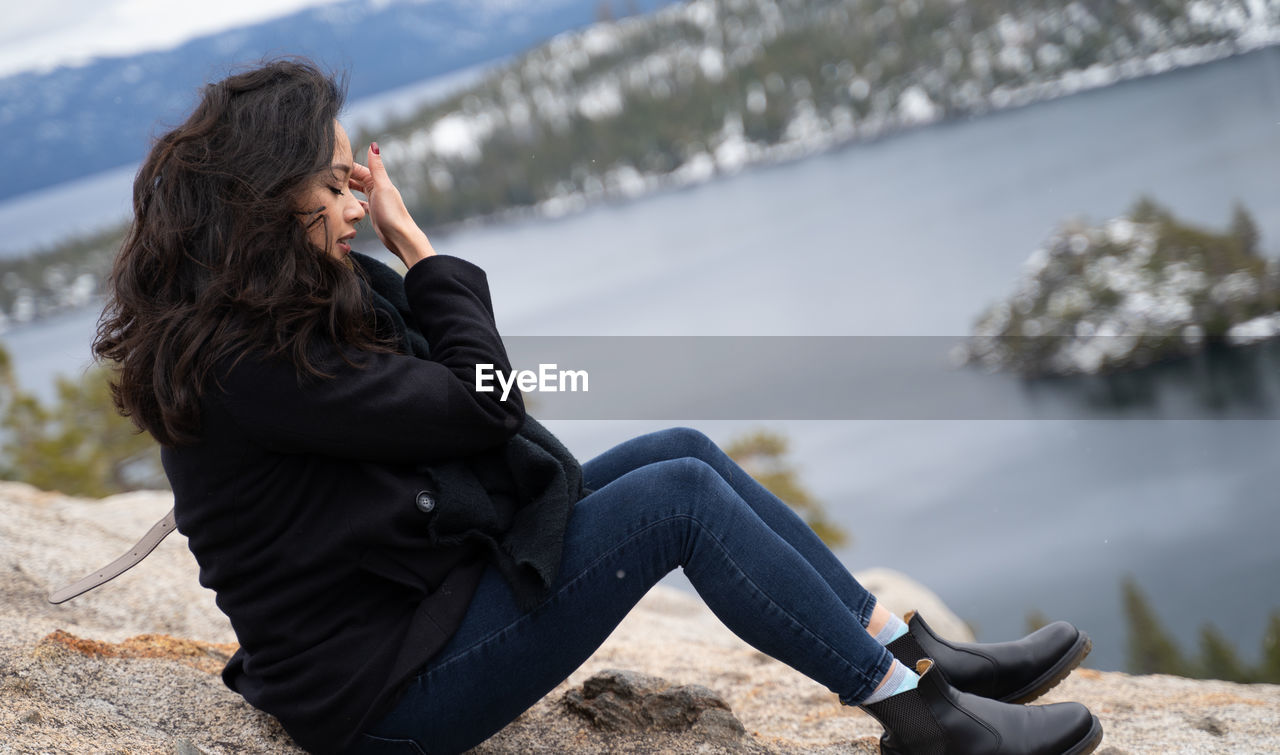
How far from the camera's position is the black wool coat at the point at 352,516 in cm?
152

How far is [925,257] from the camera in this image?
61.4 m

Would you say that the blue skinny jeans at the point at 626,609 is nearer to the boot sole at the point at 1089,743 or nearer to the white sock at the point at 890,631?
the white sock at the point at 890,631

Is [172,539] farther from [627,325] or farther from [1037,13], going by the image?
[1037,13]

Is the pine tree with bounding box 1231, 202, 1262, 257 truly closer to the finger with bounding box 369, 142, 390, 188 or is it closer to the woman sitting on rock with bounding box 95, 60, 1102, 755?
the woman sitting on rock with bounding box 95, 60, 1102, 755

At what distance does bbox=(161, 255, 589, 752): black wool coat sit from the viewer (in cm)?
152

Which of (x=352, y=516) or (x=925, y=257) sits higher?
(x=352, y=516)

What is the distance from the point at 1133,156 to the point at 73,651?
6990cm

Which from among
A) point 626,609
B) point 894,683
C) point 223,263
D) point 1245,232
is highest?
point 223,263

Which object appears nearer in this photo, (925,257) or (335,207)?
(335,207)

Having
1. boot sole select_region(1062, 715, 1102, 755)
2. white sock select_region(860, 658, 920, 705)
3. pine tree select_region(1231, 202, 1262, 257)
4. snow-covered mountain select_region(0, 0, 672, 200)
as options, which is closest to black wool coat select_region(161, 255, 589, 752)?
white sock select_region(860, 658, 920, 705)

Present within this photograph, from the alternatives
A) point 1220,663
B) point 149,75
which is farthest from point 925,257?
point 149,75

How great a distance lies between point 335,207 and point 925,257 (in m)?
63.0

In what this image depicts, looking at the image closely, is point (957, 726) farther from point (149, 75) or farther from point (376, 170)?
point (149, 75)

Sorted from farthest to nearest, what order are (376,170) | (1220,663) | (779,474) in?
1. (779,474)
2. (1220,663)
3. (376,170)
